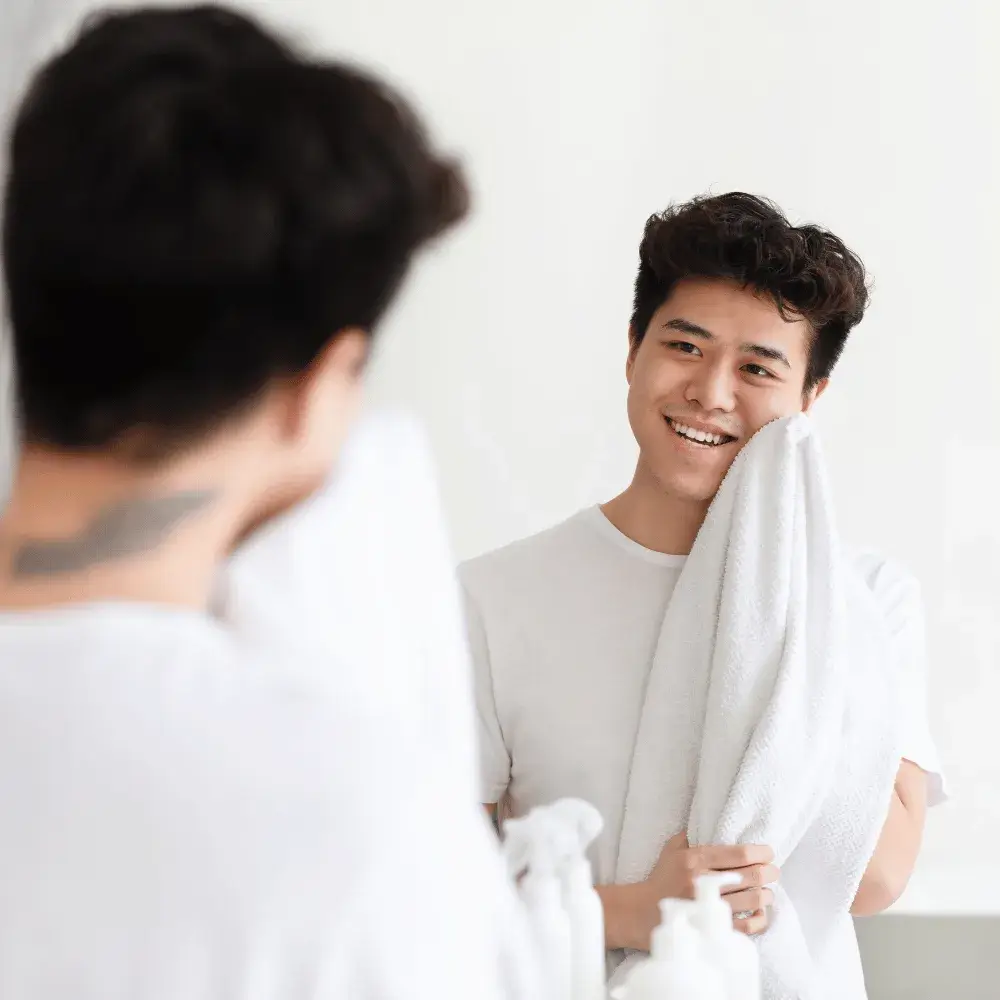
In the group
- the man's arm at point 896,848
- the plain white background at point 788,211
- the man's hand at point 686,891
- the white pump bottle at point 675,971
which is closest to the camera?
the white pump bottle at point 675,971

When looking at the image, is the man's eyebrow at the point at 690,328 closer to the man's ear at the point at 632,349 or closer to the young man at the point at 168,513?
the man's ear at the point at 632,349

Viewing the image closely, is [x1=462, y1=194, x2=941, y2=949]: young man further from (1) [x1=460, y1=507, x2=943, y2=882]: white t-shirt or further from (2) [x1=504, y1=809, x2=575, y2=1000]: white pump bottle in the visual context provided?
(2) [x1=504, y1=809, x2=575, y2=1000]: white pump bottle

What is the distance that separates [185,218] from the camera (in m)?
0.44

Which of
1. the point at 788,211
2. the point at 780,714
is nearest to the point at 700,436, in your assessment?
the point at 780,714

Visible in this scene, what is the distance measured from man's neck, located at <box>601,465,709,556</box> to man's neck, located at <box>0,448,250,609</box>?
32.8 inches

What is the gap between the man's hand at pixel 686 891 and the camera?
1.05 m

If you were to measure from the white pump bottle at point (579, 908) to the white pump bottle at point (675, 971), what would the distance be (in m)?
0.03

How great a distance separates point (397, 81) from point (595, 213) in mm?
330

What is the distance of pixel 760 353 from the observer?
4.04ft

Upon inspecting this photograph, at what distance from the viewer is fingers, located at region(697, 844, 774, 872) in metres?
1.05

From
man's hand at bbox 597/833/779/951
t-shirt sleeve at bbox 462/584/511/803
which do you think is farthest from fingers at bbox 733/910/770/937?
t-shirt sleeve at bbox 462/584/511/803

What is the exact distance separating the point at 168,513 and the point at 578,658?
803mm

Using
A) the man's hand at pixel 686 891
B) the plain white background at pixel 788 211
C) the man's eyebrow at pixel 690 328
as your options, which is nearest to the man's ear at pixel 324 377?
the man's hand at pixel 686 891

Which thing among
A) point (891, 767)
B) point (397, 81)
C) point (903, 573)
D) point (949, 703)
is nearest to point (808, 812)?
point (891, 767)
